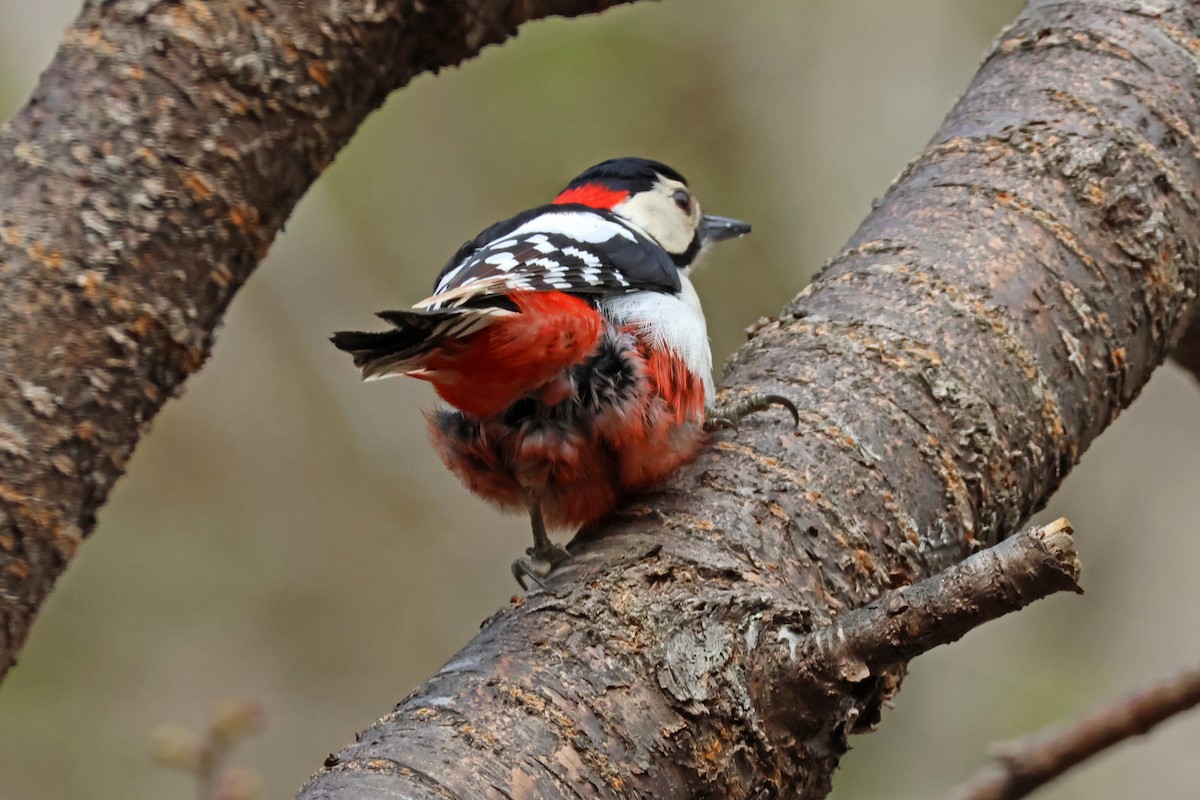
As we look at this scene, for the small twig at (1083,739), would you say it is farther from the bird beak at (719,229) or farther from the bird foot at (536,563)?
the bird beak at (719,229)

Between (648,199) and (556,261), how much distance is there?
898 millimetres

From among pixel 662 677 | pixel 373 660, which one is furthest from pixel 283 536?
pixel 662 677

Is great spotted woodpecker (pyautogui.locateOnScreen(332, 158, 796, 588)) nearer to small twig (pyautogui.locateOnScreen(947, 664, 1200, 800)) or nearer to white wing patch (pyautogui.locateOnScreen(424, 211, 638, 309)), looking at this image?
white wing patch (pyautogui.locateOnScreen(424, 211, 638, 309))

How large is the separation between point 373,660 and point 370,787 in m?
5.36

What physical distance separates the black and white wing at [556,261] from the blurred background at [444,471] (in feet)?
9.36

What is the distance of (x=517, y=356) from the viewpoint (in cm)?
181

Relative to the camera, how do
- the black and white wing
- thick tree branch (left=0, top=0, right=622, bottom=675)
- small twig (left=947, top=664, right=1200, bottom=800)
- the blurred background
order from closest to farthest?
thick tree branch (left=0, top=0, right=622, bottom=675)
small twig (left=947, top=664, right=1200, bottom=800)
the black and white wing
the blurred background

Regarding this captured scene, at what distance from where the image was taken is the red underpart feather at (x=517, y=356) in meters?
1.78

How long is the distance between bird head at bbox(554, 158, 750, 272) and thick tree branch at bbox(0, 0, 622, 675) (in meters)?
1.00

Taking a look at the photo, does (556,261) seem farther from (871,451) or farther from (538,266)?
(871,451)

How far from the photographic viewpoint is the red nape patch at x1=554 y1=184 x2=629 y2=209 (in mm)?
2879

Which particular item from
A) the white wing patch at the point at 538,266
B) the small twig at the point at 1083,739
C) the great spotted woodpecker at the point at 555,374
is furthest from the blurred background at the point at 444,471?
the small twig at the point at 1083,739

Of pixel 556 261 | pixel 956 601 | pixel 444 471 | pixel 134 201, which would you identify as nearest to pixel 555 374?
pixel 556 261

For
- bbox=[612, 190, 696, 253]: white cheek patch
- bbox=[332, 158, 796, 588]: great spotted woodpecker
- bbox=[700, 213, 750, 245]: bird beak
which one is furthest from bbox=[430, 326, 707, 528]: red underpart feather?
bbox=[700, 213, 750, 245]: bird beak
